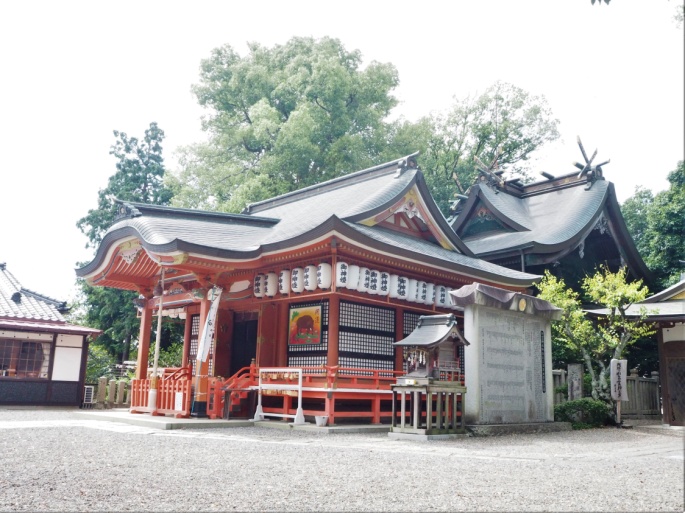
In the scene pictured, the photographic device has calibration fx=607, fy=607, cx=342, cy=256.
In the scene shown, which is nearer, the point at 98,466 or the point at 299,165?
the point at 98,466

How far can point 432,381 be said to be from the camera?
11320 mm

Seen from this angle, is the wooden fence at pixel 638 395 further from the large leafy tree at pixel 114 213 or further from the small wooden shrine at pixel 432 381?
the large leafy tree at pixel 114 213

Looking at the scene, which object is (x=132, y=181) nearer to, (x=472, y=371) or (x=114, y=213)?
(x=114, y=213)

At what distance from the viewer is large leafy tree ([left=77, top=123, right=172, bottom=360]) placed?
27.0 meters

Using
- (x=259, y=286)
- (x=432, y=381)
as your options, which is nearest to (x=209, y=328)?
(x=259, y=286)

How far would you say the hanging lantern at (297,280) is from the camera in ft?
47.5

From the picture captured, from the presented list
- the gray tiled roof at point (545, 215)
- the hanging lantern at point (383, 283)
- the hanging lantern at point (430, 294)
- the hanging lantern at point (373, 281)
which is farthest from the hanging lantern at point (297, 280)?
the gray tiled roof at point (545, 215)

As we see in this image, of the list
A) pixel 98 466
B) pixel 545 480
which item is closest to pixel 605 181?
pixel 545 480

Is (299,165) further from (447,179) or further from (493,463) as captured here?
(493,463)

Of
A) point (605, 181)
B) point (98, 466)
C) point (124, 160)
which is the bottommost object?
point (98, 466)

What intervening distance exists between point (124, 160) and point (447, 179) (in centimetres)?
1987

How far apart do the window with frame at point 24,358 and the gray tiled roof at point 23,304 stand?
0.88 metres

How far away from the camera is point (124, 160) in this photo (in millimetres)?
30047

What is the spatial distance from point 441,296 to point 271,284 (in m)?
4.69
